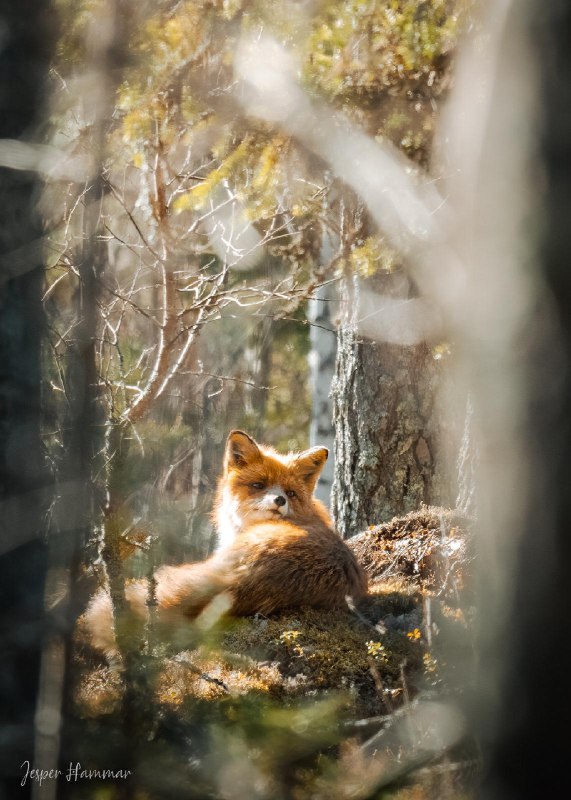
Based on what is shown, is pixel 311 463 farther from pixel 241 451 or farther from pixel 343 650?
pixel 343 650

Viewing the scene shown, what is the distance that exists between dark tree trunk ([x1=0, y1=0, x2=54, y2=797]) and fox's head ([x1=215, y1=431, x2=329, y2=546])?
309 cm

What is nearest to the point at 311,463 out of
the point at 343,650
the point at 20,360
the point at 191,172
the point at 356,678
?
the point at 343,650

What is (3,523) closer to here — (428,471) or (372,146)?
(372,146)

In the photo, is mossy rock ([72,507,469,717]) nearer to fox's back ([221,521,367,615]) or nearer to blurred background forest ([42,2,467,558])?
fox's back ([221,521,367,615])

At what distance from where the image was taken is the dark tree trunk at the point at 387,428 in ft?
21.2

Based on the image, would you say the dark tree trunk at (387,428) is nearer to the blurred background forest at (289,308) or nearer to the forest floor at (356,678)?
the forest floor at (356,678)

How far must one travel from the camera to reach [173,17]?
12.3 ft

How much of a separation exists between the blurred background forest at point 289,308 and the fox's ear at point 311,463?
1.16 metres

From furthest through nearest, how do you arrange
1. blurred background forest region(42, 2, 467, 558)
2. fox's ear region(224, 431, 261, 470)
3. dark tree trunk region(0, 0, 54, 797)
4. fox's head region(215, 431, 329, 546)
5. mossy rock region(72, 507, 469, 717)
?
fox's ear region(224, 431, 261, 470) → fox's head region(215, 431, 329, 546) → mossy rock region(72, 507, 469, 717) → blurred background forest region(42, 2, 467, 558) → dark tree trunk region(0, 0, 54, 797)

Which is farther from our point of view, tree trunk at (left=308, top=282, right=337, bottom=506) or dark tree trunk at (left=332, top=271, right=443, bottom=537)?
tree trunk at (left=308, top=282, right=337, bottom=506)

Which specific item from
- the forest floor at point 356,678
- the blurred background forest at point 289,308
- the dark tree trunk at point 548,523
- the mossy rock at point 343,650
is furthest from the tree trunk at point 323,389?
the dark tree trunk at point 548,523

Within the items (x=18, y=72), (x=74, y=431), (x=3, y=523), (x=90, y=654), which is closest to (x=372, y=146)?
(x=18, y=72)

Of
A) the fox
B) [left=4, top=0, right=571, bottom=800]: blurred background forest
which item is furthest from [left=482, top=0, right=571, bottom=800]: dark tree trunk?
the fox

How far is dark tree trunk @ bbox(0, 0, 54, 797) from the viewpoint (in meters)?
2.52
